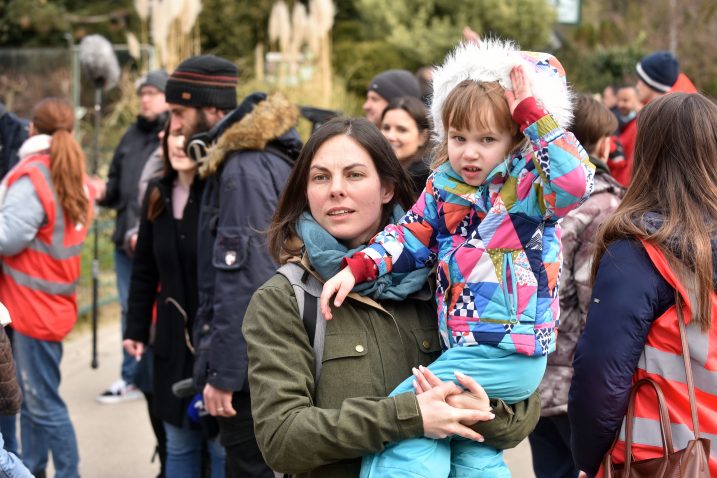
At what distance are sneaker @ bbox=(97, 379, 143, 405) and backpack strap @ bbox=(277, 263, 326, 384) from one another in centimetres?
541

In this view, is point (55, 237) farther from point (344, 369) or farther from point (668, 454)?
point (668, 454)

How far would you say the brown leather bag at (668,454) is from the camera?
260 centimetres

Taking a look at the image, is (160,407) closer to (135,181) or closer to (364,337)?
(364,337)

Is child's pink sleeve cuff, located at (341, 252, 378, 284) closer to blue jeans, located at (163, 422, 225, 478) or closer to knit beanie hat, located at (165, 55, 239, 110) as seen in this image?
knit beanie hat, located at (165, 55, 239, 110)

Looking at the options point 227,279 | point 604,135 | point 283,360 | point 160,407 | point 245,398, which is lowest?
point 160,407

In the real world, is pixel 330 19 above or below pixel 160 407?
above

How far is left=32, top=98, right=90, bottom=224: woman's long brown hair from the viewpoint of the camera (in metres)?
5.52

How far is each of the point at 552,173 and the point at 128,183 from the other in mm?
5625

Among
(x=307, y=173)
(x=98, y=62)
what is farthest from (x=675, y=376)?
(x=98, y=62)

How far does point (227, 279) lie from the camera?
411 centimetres

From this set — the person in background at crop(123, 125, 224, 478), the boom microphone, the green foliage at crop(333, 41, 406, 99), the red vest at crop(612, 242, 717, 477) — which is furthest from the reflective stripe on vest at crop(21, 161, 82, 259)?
the green foliage at crop(333, 41, 406, 99)

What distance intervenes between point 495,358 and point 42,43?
22.9 m

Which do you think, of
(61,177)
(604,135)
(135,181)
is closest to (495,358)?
(604,135)

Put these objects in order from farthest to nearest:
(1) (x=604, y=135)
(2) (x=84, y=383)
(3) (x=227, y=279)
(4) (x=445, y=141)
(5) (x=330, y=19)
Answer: (5) (x=330, y=19) → (2) (x=84, y=383) → (1) (x=604, y=135) → (3) (x=227, y=279) → (4) (x=445, y=141)
